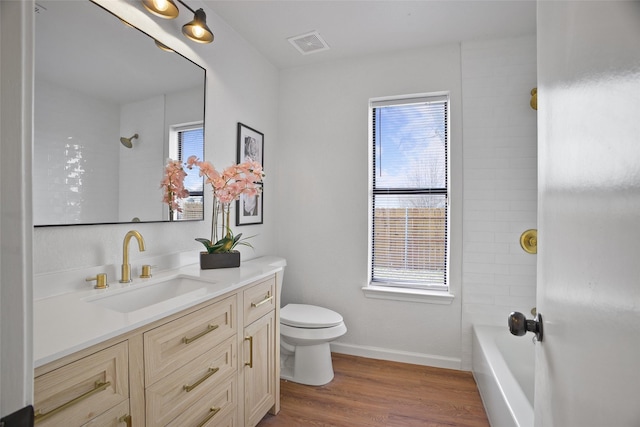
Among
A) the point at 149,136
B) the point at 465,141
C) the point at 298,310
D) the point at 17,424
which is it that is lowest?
the point at 298,310

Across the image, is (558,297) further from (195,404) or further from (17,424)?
(195,404)

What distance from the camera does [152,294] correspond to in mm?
1492

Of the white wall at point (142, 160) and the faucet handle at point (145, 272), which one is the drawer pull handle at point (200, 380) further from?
the white wall at point (142, 160)

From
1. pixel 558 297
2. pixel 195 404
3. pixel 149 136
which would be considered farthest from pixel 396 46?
pixel 195 404

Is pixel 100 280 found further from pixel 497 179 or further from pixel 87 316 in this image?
pixel 497 179

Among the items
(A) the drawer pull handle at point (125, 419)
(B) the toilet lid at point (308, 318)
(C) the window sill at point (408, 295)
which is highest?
(A) the drawer pull handle at point (125, 419)

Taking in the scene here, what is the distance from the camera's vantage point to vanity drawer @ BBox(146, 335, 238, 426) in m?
1.06

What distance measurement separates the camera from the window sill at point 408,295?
2.48m

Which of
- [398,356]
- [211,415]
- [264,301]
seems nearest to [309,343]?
[264,301]

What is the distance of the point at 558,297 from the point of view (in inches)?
25.9

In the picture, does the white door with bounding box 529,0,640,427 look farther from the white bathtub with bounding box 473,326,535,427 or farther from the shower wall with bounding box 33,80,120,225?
the shower wall with bounding box 33,80,120,225

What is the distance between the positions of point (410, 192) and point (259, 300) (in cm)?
158

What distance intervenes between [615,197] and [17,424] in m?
0.79

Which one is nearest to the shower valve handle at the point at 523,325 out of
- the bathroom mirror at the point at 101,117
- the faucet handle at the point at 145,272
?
the faucet handle at the point at 145,272
